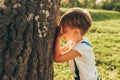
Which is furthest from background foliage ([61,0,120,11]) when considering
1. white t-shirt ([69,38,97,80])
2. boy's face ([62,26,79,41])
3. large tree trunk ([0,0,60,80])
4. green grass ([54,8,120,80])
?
large tree trunk ([0,0,60,80])

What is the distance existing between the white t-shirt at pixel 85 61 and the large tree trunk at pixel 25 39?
489 millimetres

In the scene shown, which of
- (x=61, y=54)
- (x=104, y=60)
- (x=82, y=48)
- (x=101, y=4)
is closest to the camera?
(x=61, y=54)

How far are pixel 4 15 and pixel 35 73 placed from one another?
1.86 ft

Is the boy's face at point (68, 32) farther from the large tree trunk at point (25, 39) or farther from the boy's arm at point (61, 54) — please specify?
the large tree trunk at point (25, 39)

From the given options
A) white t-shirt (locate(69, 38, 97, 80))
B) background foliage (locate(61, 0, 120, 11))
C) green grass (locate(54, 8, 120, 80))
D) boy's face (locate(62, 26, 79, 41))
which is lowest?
background foliage (locate(61, 0, 120, 11))

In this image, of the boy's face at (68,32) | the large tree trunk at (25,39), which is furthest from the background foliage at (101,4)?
the large tree trunk at (25,39)

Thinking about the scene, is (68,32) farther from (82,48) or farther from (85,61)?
(85,61)

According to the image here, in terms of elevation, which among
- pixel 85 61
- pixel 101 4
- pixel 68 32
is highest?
pixel 68 32

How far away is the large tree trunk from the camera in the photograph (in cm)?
243

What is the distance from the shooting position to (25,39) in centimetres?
257

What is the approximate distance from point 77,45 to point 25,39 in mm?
925

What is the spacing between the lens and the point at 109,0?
27.5m

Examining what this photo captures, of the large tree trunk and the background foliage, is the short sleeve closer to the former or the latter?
the large tree trunk

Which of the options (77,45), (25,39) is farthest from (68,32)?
(25,39)
